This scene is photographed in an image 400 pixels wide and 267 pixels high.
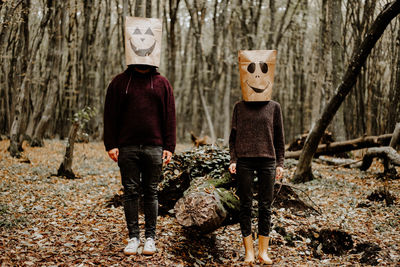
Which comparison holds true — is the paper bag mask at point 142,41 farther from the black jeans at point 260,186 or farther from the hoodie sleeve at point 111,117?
the black jeans at point 260,186

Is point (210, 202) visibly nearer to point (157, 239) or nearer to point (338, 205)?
point (157, 239)

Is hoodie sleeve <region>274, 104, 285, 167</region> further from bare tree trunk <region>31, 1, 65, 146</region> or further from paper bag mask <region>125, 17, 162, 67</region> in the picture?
bare tree trunk <region>31, 1, 65, 146</region>

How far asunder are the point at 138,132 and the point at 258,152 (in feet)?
4.24

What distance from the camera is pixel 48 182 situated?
6957mm

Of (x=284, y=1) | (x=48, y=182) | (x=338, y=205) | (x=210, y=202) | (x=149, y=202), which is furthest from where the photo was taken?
(x=284, y=1)

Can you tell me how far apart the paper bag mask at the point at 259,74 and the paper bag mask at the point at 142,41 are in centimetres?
101

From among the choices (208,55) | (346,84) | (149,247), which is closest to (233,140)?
(149,247)

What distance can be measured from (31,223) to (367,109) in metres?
11.9

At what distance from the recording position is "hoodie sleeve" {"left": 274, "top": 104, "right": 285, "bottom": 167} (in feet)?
11.6

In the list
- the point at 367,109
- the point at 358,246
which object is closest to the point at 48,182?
the point at 358,246

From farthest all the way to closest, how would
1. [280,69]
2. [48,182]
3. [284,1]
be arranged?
[280,69] < [284,1] < [48,182]

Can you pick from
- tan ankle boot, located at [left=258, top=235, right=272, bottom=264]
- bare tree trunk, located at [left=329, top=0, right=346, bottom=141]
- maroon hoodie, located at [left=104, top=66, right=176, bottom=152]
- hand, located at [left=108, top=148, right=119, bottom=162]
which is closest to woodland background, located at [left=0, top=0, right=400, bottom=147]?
bare tree trunk, located at [left=329, top=0, right=346, bottom=141]

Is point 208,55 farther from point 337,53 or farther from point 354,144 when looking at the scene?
point 354,144

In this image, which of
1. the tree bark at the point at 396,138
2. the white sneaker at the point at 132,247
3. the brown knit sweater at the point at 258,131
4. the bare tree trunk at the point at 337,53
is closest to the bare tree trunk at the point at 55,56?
the bare tree trunk at the point at 337,53
